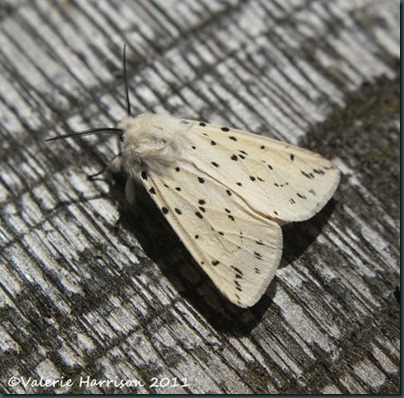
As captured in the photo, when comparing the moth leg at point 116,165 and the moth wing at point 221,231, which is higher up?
the moth leg at point 116,165

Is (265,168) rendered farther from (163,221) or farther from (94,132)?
(94,132)

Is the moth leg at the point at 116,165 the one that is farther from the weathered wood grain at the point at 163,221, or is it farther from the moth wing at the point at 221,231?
the moth wing at the point at 221,231

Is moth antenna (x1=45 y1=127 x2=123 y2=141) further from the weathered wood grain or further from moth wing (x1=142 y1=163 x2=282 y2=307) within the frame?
moth wing (x1=142 y1=163 x2=282 y2=307)

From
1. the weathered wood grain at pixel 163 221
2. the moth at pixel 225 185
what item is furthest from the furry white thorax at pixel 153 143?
the weathered wood grain at pixel 163 221

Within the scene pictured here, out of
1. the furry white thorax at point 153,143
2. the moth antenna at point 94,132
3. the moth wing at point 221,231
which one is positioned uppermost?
the moth antenna at point 94,132

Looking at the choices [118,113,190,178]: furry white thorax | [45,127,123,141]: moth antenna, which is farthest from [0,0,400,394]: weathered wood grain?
[118,113,190,178]: furry white thorax

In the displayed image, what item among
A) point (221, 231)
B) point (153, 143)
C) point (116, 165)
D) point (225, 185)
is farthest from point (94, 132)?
point (221, 231)
